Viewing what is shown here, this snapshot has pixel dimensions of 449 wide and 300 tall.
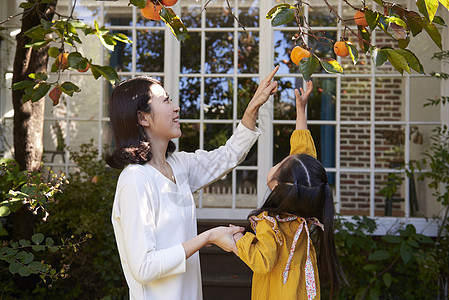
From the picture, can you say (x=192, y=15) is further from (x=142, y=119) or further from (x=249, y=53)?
(x=142, y=119)

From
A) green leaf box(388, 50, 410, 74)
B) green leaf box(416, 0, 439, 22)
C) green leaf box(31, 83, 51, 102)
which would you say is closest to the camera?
green leaf box(416, 0, 439, 22)

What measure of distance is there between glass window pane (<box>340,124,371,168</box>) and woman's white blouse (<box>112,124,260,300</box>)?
477cm

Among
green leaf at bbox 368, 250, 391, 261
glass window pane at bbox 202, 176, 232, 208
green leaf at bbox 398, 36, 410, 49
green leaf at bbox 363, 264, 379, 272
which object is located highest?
green leaf at bbox 398, 36, 410, 49

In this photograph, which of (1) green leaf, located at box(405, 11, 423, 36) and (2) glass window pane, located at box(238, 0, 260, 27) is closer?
(1) green leaf, located at box(405, 11, 423, 36)

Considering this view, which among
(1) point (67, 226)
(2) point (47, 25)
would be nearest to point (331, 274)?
(2) point (47, 25)

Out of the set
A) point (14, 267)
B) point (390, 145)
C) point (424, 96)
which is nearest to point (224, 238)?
point (14, 267)

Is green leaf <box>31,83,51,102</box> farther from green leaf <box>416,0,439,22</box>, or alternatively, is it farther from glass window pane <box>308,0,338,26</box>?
glass window pane <box>308,0,338,26</box>

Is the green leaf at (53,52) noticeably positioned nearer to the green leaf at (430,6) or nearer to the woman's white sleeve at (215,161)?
the woman's white sleeve at (215,161)

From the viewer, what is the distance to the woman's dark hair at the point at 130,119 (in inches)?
62.6

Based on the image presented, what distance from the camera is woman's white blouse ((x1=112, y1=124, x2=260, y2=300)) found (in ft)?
4.62

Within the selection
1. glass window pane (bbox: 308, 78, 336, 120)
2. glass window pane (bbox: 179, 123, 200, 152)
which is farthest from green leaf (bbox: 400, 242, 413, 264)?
glass window pane (bbox: 179, 123, 200, 152)

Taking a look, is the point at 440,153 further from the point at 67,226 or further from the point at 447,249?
the point at 67,226

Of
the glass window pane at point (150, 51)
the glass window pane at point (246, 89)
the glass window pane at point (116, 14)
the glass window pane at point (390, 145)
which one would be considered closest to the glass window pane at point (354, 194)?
the glass window pane at point (390, 145)

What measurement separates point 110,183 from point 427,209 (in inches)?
117
